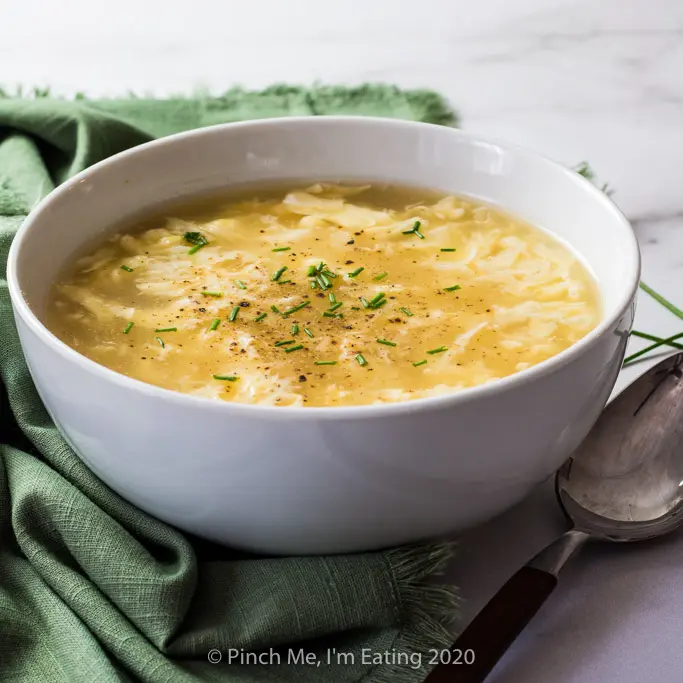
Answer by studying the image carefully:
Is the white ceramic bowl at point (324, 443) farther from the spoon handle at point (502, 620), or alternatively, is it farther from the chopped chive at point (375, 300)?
the chopped chive at point (375, 300)

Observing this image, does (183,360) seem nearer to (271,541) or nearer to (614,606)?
(271,541)

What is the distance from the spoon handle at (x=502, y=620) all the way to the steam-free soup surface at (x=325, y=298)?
0.33 m

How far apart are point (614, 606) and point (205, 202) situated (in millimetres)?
1355

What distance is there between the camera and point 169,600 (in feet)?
5.61

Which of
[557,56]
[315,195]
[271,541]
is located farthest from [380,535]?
[557,56]

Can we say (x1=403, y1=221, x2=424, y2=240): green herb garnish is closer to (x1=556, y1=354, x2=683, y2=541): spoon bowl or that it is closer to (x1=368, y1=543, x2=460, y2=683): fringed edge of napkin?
(x1=556, y1=354, x2=683, y2=541): spoon bowl

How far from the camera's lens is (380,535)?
176 centimetres

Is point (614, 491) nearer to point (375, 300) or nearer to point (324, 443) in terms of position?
point (375, 300)

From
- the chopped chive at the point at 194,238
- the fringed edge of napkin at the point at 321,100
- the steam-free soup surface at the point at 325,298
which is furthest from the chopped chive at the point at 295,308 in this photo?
the fringed edge of napkin at the point at 321,100

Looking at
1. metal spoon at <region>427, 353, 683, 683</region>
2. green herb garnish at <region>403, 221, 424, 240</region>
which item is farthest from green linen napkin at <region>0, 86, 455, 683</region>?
green herb garnish at <region>403, 221, 424, 240</region>

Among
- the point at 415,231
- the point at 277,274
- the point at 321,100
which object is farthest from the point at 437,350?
the point at 321,100

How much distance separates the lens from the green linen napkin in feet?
5.56

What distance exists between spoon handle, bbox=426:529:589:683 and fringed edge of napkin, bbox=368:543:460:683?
91mm

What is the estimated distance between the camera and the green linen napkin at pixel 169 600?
169 cm
